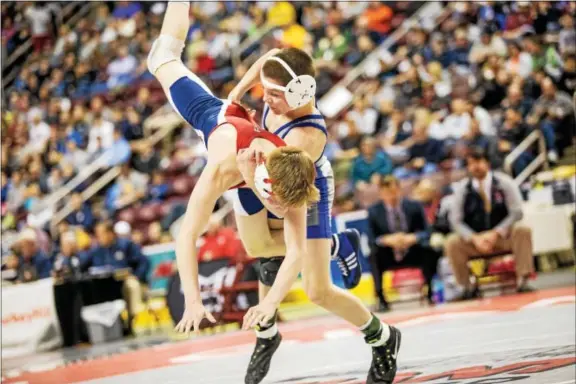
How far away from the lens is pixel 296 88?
4461 mm

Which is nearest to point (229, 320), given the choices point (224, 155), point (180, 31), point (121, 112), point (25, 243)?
point (25, 243)

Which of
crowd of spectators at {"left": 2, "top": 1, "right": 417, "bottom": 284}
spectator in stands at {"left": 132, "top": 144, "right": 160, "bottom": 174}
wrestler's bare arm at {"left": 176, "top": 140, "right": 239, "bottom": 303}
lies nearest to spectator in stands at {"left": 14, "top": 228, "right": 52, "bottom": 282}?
crowd of spectators at {"left": 2, "top": 1, "right": 417, "bottom": 284}

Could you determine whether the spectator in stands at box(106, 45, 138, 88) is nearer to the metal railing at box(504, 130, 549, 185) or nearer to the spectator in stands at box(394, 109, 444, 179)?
the spectator in stands at box(394, 109, 444, 179)

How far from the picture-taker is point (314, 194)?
3.88m

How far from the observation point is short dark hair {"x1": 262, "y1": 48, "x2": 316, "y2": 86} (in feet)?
14.7

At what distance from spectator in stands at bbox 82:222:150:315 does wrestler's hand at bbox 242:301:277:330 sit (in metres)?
6.19

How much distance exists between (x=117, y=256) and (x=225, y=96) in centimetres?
361

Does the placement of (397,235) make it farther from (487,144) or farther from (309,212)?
(309,212)

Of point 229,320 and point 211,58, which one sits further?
point 211,58

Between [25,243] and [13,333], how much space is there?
176 cm

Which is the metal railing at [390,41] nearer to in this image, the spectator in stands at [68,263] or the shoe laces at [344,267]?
the spectator in stands at [68,263]

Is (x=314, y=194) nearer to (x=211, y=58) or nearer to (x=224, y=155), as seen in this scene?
(x=224, y=155)

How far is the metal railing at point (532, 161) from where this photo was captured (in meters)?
10.2

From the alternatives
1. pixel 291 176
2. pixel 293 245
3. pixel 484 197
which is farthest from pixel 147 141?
pixel 291 176
